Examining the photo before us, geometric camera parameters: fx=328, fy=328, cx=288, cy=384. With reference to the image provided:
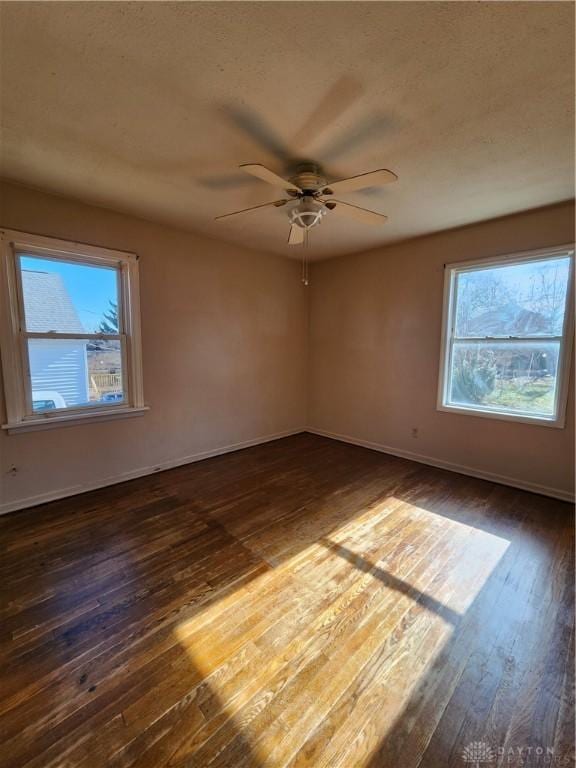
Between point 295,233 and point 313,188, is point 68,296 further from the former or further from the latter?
point 313,188

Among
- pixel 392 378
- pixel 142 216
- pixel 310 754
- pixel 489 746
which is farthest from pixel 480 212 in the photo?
pixel 310 754

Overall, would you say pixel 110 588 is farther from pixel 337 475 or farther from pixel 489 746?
pixel 337 475

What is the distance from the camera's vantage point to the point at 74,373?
2984 mm

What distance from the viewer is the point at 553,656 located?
1521 mm

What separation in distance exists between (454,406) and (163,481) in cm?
321

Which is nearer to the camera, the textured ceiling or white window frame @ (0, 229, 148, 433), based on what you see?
the textured ceiling

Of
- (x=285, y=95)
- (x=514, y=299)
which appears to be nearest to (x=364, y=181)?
(x=285, y=95)

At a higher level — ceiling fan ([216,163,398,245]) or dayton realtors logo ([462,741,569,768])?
ceiling fan ([216,163,398,245])

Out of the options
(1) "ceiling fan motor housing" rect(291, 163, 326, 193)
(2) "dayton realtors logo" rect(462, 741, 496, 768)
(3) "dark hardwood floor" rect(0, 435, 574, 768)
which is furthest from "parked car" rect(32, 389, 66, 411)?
(2) "dayton realtors logo" rect(462, 741, 496, 768)

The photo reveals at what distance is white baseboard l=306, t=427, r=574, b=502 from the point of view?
301 centimetres

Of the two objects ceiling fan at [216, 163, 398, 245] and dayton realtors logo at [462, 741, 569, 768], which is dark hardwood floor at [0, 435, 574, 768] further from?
ceiling fan at [216, 163, 398, 245]

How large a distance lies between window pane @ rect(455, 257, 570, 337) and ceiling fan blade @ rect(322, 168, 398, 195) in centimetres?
209

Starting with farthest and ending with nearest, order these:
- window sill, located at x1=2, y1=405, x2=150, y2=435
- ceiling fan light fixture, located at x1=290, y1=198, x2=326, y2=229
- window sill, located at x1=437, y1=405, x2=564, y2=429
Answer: window sill, located at x1=437, y1=405, x2=564, y2=429 → window sill, located at x1=2, y1=405, x2=150, y2=435 → ceiling fan light fixture, located at x1=290, y1=198, x2=326, y2=229

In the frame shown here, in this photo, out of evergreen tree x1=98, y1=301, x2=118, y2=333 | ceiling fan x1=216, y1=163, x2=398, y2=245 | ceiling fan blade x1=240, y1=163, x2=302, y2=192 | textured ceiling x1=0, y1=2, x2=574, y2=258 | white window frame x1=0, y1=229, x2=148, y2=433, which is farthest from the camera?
evergreen tree x1=98, y1=301, x2=118, y2=333
